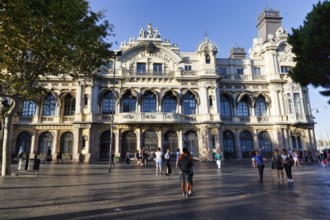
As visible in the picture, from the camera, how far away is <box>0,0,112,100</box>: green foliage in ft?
33.5

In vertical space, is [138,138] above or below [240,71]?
below

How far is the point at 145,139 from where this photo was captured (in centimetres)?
3212

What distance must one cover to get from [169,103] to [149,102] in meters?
2.97

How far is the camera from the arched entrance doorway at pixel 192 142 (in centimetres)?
3309

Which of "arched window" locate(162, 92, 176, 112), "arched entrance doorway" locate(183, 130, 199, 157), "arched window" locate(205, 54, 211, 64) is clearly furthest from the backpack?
"arched window" locate(205, 54, 211, 64)

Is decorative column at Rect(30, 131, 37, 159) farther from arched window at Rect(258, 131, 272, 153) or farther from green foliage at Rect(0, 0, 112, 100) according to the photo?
arched window at Rect(258, 131, 272, 153)

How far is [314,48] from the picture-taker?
12.1 m

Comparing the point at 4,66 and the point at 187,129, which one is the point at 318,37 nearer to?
the point at 4,66

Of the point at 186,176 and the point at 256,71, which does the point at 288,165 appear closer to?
the point at 186,176

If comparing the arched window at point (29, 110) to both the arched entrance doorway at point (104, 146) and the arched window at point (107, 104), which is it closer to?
the arched window at point (107, 104)

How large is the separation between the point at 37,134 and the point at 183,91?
21.2 m

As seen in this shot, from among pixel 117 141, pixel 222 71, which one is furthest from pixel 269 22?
pixel 117 141

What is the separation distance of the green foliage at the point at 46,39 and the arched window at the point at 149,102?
59.5 feet

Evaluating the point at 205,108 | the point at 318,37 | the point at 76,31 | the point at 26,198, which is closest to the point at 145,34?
the point at 205,108
